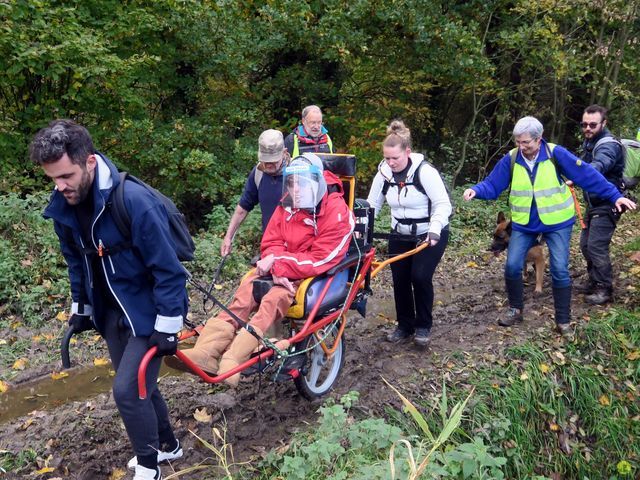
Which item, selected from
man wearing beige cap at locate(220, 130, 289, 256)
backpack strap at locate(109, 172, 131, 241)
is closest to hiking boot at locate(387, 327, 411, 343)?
man wearing beige cap at locate(220, 130, 289, 256)

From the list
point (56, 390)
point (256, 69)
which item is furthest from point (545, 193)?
point (256, 69)

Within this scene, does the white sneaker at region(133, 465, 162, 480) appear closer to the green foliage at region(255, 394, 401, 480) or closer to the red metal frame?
the red metal frame

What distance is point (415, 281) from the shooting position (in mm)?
5820

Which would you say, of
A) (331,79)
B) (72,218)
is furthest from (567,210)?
(331,79)

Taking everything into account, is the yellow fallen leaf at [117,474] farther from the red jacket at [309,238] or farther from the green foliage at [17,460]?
the red jacket at [309,238]

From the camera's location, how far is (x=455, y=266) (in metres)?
9.85

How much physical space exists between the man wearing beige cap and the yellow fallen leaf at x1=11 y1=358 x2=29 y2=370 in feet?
8.19

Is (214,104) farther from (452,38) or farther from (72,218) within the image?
(72,218)

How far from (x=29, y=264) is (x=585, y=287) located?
7.37 m

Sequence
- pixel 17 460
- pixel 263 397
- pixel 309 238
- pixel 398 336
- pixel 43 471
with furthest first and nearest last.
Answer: pixel 398 336 < pixel 263 397 < pixel 309 238 < pixel 17 460 < pixel 43 471

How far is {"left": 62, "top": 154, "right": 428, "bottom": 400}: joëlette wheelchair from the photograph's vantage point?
4160mm

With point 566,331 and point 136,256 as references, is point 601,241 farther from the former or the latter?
point 136,256

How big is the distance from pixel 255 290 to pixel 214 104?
318 inches

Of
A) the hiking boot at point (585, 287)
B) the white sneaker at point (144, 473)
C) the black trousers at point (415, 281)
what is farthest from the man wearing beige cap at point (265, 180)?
the hiking boot at point (585, 287)
